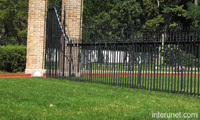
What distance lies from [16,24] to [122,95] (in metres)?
34.6

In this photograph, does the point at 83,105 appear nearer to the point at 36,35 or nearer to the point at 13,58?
the point at 36,35

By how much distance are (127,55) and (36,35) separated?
23.1ft

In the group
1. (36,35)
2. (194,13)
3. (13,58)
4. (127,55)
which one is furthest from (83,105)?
(194,13)

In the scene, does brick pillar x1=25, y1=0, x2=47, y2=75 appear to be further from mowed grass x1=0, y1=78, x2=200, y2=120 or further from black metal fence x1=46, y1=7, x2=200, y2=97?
mowed grass x1=0, y1=78, x2=200, y2=120

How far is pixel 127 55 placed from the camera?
37.2 feet

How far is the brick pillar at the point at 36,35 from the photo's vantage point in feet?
53.9

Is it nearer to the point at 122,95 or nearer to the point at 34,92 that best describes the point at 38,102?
the point at 34,92

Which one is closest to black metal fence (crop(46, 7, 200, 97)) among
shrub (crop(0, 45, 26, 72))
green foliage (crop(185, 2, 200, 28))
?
shrub (crop(0, 45, 26, 72))

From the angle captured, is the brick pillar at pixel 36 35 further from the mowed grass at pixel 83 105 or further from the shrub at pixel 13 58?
the mowed grass at pixel 83 105

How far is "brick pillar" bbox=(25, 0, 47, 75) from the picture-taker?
16422 mm

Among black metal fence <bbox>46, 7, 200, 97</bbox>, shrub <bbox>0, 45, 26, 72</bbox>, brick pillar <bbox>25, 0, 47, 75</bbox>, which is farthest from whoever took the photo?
shrub <bbox>0, 45, 26, 72</bbox>

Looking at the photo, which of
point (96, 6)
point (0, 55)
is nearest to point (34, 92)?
point (0, 55)

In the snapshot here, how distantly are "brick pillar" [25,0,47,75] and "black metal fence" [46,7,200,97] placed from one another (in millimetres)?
1193

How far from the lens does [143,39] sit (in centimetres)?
1025
